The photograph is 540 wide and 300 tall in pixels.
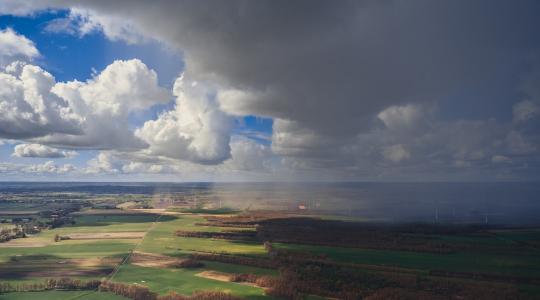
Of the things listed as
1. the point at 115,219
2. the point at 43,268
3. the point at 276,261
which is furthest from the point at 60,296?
the point at 115,219

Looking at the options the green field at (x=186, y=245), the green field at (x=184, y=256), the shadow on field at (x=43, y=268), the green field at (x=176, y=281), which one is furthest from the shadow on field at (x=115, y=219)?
the green field at (x=176, y=281)

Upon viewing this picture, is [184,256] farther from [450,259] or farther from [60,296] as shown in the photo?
[450,259]

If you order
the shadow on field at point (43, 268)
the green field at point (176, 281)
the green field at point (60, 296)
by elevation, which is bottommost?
the green field at point (60, 296)

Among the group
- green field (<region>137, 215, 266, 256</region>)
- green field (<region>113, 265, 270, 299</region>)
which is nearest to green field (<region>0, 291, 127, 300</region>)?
green field (<region>113, 265, 270, 299</region>)

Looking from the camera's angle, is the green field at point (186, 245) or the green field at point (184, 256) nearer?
the green field at point (184, 256)

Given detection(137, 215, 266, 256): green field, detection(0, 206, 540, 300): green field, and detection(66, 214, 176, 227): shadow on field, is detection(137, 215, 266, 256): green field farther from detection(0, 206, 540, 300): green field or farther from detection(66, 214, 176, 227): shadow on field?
detection(66, 214, 176, 227): shadow on field

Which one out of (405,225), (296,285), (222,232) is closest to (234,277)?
(296,285)

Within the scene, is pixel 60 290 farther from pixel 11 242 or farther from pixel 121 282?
pixel 11 242

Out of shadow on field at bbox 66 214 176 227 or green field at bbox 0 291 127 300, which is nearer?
green field at bbox 0 291 127 300

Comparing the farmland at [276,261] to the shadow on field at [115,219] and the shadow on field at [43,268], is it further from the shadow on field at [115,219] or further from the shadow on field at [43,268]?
the shadow on field at [115,219]
